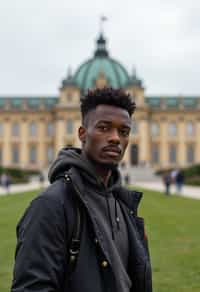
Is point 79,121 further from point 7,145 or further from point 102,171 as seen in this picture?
point 102,171

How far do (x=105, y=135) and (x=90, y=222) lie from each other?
455mm

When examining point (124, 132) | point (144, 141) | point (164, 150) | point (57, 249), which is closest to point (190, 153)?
point (164, 150)

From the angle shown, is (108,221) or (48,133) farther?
(48,133)

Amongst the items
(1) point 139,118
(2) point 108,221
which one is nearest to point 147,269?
(2) point 108,221

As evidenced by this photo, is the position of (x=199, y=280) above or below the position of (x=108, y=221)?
below

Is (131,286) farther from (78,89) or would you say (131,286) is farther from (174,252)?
(78,89)

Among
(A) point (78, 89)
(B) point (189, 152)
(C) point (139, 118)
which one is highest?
(A) point (78, 89)

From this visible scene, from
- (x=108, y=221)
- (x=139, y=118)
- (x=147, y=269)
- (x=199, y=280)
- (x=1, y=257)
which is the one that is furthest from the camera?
(x=139, y=118)

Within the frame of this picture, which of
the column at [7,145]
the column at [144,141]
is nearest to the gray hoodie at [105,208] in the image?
the column at [144,141]

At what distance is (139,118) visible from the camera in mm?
67625

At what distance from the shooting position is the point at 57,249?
204cm

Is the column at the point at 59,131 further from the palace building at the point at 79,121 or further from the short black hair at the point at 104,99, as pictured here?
the short black hair at the point at 104,99

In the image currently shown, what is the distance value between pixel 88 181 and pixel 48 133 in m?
69.6

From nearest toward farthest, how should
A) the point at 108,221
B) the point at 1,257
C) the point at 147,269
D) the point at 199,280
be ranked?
the point at 108,221, the point at 147,269, the point at 199,280, the point at 1,257
